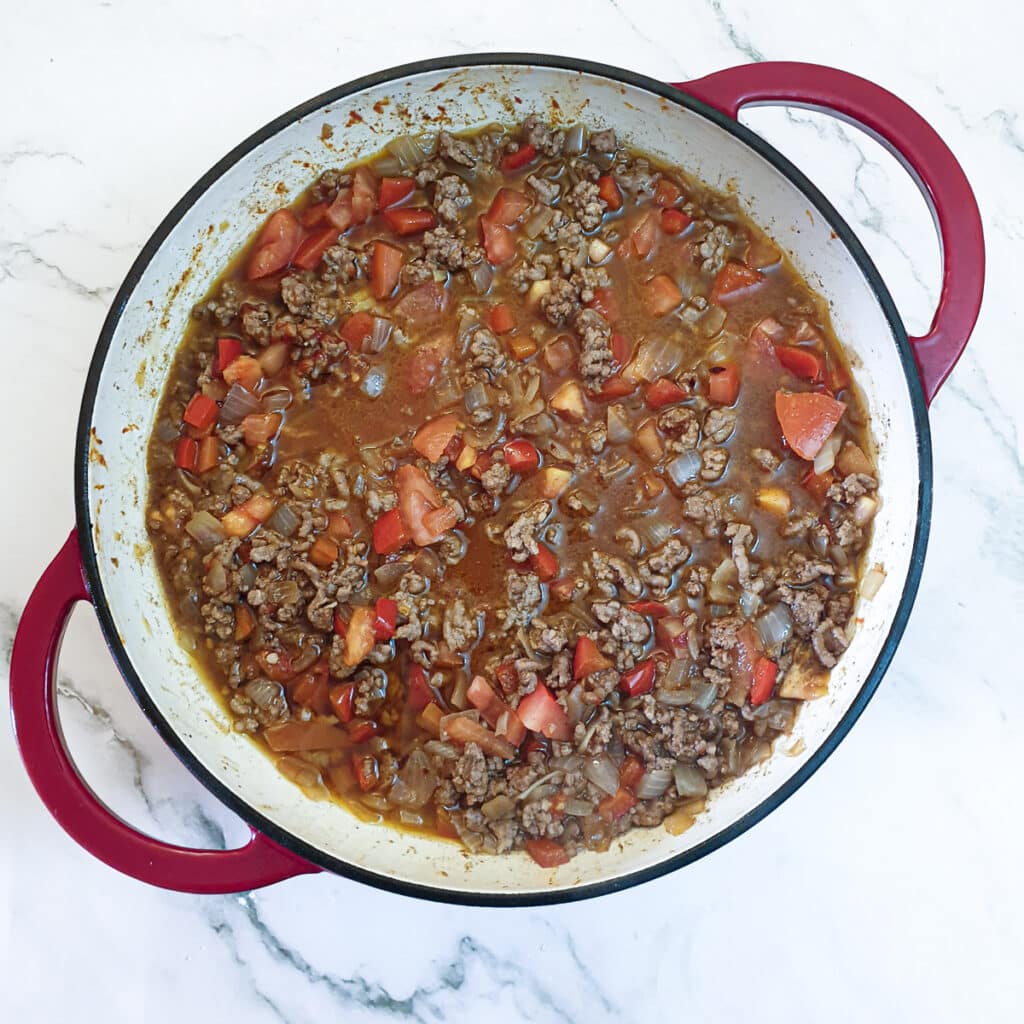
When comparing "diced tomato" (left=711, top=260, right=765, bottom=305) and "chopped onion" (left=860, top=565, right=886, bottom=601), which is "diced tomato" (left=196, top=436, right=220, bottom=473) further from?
"chopped onion" (left=860, top=565, right=886, bottom=601)

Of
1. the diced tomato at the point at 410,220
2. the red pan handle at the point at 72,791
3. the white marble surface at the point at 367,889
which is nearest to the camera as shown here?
the red pan handle at the point at 72,791

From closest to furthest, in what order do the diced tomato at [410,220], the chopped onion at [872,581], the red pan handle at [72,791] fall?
the red pan handle at [72,791] < the chopped onion at [872,581] < the diced tomato at [410,220]

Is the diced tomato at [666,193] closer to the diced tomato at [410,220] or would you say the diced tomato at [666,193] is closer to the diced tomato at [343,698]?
the diced tomato at [410,220]

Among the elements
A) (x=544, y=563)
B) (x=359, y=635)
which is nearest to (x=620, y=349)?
(x=544, y=563)

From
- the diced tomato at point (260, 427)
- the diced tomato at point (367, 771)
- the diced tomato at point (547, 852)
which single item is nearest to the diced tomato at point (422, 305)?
the diced tomato at point (260, 427)

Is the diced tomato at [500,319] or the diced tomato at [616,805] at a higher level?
the diced tomato at [500,319]

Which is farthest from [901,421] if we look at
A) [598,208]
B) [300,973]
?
[300,973]

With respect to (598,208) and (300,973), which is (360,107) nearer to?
(598,208)
